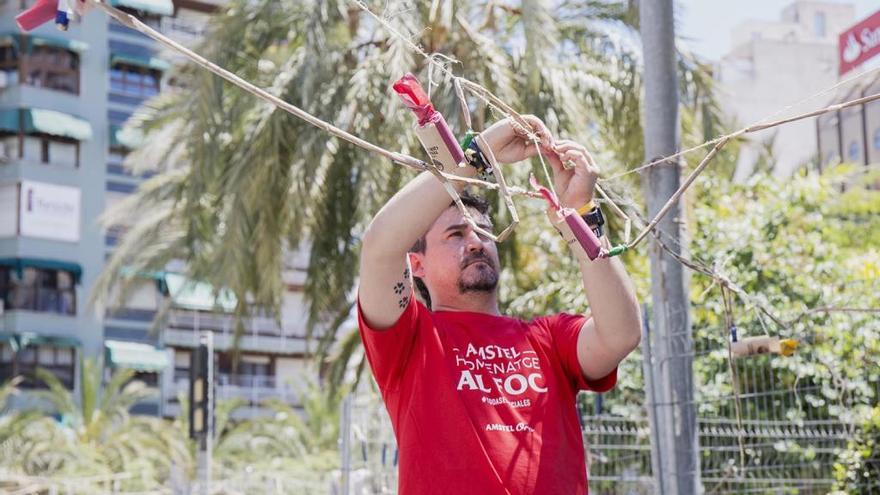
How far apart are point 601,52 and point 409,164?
11.0m

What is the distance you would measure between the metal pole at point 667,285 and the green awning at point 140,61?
40240 mm

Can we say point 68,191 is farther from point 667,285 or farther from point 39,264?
point 667,285

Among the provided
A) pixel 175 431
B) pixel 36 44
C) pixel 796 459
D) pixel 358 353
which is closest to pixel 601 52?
pixel 358 353

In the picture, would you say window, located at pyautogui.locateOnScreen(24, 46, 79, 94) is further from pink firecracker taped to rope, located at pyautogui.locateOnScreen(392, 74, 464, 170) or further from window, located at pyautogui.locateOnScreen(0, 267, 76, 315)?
pink firecracker taped to rope, located at pyautogui.locateOnScreen(392, 74, 464, 170)

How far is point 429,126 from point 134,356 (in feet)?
138

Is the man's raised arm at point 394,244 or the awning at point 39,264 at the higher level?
the awning at point 39,264

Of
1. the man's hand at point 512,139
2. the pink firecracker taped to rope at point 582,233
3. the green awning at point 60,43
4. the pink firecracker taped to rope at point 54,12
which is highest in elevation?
the green awning at point 60,43

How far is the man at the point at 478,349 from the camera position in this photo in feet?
10.0

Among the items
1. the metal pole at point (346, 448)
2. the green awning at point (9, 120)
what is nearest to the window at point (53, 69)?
the green awning at point (9, 120)

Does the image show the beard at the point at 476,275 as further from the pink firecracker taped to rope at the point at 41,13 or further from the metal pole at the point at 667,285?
the metal pole at the point at 667,285

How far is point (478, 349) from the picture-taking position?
10.8 feet

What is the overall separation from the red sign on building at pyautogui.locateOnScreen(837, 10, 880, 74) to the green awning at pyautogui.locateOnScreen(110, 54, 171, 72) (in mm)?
20648

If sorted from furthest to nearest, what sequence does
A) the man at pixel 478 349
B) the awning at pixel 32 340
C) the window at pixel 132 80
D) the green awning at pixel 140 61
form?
the window at pixel 132 80, the green awning at pixel 140 61, the awning at pixel 32 340, the man at pixel 478 349

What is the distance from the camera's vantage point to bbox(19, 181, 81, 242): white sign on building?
42.2m
